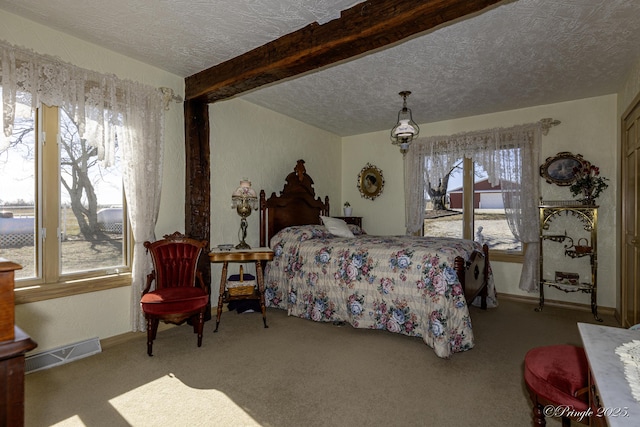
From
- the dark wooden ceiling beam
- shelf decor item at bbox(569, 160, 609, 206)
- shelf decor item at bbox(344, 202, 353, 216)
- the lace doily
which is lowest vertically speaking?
the lace doily

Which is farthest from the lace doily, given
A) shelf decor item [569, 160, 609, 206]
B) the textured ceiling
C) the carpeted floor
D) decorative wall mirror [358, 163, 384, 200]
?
decorative wall mirror [358, 163, 384, 200]

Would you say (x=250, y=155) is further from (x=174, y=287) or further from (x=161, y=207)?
(x=174, y=287)

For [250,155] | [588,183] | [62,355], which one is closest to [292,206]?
[250,155]

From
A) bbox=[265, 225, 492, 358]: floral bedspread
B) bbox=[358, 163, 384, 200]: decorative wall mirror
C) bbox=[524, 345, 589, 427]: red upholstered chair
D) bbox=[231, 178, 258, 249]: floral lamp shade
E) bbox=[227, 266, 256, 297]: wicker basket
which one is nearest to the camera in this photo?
bbox=[524, 345, 589, 427]: red upholstered chair

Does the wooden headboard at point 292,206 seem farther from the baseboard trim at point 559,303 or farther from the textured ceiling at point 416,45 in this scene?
the baseboard trim at point 559,303

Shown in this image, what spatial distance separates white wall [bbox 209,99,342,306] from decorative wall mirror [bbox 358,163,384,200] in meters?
0.80

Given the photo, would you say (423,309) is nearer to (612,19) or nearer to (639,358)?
(639,358)

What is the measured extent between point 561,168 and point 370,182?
8.97 ft

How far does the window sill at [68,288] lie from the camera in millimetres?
2434

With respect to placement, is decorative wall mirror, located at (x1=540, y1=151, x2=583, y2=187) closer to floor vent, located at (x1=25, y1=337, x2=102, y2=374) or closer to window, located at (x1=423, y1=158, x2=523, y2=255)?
window, located at (x1=423, y1=158, x2=523, y2=255)

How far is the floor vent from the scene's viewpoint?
95.0 inches

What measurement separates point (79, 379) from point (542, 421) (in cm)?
283

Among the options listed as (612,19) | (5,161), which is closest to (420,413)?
(612,19)

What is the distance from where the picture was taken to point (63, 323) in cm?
263
